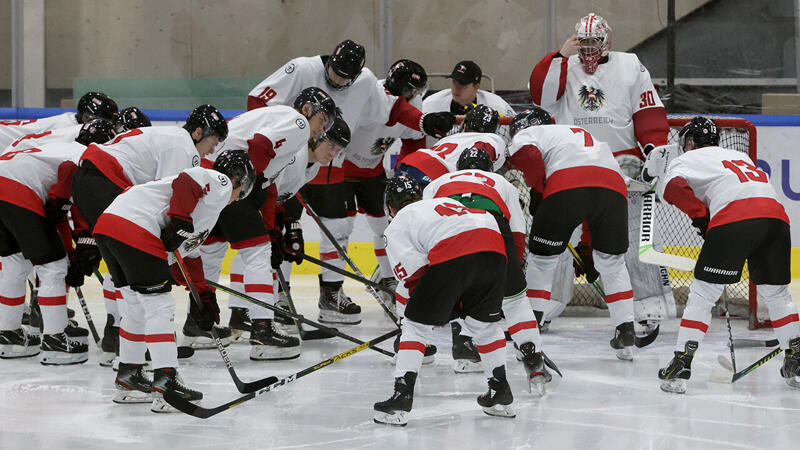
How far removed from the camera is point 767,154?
591 centimetres

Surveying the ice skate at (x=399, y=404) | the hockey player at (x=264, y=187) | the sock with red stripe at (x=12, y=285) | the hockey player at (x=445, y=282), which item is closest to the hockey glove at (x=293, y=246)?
the hockey player at (x=264, y=187)

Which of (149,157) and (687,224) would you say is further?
(687,224)

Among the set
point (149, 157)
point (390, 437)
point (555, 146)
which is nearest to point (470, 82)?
point (555, 146)

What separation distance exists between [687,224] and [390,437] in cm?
284

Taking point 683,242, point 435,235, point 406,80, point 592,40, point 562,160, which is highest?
point 592,40

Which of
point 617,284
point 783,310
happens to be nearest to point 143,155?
point 617,284

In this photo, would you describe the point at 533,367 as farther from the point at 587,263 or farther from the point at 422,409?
the point at 587,263

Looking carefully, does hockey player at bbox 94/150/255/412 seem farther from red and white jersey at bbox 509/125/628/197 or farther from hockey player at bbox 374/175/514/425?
red and white jersey at bbox 509/125/628/197

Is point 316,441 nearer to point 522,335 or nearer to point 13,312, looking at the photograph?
point 522,335

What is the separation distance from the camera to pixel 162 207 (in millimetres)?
3396

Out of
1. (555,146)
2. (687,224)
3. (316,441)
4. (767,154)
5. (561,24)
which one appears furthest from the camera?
(561,24)

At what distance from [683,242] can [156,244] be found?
308 cm

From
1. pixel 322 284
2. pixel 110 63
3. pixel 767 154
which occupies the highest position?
pixel 110 63

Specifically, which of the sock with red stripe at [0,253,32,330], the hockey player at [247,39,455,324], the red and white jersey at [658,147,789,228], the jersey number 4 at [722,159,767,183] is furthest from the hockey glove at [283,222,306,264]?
the jersey number 4 at [722,159,767,183]
